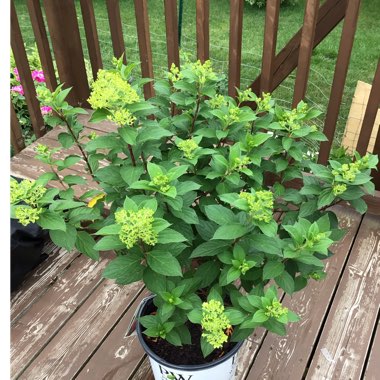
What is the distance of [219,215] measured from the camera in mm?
1188

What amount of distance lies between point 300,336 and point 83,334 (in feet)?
2.83

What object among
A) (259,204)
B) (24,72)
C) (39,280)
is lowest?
(39,280)

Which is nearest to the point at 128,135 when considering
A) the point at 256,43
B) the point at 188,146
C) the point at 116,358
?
the point at 188,146

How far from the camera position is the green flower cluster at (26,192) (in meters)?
1.13

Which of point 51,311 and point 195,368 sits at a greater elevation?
point 195,368

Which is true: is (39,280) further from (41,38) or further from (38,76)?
(38,76)

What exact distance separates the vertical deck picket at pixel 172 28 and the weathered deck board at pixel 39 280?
107cm

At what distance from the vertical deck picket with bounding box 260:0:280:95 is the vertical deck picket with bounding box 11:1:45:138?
120 centimetres

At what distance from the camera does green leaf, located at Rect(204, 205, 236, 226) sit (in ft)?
3.88

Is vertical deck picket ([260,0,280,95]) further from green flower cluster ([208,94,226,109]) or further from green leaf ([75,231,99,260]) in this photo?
green leaf ([75,231,99,260])

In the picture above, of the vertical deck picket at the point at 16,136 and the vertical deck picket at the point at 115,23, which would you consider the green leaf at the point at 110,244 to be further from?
the vertical deck picket at the point at 16,136

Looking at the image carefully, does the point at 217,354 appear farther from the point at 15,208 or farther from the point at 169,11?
the point at 169,11

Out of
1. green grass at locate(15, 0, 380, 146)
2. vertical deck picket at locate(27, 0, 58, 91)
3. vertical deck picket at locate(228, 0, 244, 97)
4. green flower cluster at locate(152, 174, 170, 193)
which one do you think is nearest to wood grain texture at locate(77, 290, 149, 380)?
green flower cluster at locate(152, 174, 170, 193)

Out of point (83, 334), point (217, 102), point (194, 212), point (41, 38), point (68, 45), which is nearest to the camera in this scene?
→ point (194, 212)
